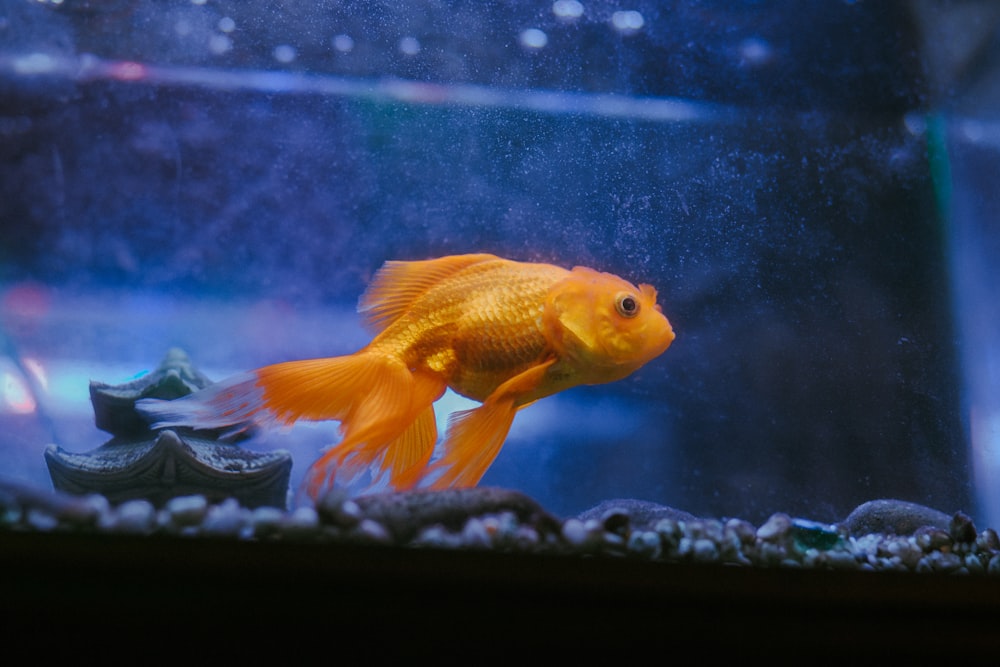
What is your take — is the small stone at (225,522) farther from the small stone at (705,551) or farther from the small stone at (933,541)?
the small stone at (933,541)

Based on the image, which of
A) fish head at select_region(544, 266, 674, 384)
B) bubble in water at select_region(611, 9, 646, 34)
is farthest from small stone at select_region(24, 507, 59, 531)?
bubble in water at select_region(611, 9, 646, 34)

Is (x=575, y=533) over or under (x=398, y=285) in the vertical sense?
under

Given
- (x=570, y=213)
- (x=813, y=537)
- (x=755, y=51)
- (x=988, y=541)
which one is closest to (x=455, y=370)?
(x=570, y=213)

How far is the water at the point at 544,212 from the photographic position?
1.97 meters

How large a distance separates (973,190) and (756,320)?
121cm

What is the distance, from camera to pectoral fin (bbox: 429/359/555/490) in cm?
157

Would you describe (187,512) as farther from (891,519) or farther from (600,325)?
(891,519)

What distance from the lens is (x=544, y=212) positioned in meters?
2.10

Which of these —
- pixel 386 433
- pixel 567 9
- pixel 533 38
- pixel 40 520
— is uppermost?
pixel 567 9

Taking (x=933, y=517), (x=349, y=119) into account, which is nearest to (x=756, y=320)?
(x=933, y=517)

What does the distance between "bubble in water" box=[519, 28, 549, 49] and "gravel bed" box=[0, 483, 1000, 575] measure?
1.59 metres

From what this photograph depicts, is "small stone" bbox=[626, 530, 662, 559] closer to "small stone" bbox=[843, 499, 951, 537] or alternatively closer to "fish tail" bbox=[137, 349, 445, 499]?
"fish tail" bbox=[137, 349, 445, 499]

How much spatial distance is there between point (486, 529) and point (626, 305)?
0.78 metres

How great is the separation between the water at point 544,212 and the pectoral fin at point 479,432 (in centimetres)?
53
